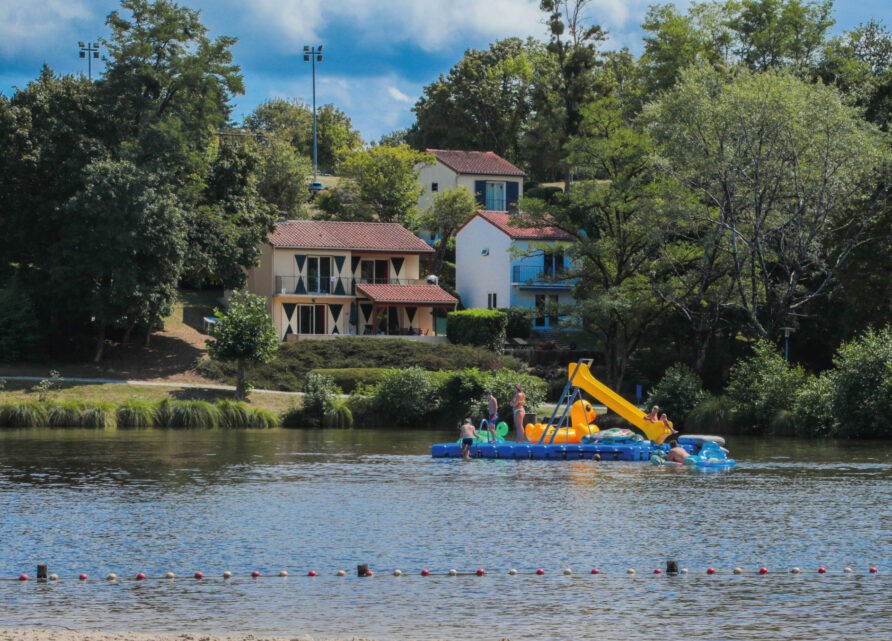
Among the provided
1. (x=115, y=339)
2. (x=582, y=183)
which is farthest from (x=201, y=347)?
(x=582, y=183)

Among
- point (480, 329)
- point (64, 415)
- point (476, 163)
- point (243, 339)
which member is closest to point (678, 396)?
point (480, 329)

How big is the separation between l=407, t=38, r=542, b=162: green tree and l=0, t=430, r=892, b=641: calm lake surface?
3219 inches

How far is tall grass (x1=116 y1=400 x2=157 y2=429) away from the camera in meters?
54.5

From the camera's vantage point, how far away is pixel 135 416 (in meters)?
54.5

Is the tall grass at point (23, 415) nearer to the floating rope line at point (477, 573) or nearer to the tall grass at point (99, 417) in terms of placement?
the tall grass at point (99, 417)

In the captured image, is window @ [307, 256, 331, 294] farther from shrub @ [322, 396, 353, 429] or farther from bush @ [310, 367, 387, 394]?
shrub @ [322, 396, 353, 429]

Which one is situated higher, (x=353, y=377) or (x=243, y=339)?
(x=243, y=339)

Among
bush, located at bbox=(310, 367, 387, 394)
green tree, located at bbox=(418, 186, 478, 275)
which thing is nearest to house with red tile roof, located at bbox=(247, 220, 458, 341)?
green tree, located at bbox=(418, 186, 478, 275)

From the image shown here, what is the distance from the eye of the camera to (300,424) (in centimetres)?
5650

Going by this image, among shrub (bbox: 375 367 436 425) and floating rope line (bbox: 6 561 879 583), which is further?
shrub (bbox: 375 367 436 425)

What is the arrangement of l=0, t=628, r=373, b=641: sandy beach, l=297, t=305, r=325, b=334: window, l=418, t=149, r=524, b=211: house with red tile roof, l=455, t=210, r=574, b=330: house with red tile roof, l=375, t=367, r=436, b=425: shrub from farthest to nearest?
l=418, t=149, r=524, b=211: house with red tile roof → l=455, t=210, r=574, b=330: house with red tile roof → l=297, t=305, r=325, b=334: window → l=375, t=367, r=436, b=425: shrub → l=0, t=628, r=373, b=641: sandy beach

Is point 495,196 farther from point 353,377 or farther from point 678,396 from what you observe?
point 678,396

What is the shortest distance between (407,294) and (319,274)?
6.38 m

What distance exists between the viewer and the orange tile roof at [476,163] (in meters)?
103
